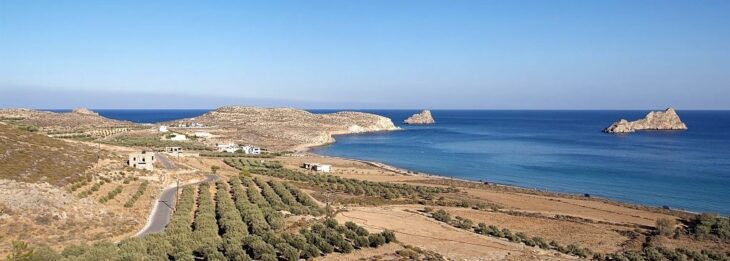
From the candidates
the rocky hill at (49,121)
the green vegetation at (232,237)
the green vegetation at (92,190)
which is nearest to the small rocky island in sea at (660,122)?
the rocky hill at (49,121)

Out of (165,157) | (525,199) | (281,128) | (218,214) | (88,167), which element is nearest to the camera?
(218,214)

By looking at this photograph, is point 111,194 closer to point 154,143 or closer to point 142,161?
→ point 142,161

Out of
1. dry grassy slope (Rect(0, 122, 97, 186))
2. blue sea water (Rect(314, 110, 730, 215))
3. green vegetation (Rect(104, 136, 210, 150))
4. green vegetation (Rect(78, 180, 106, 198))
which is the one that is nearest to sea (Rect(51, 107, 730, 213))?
blue sea water (Rect(314, 110, 730, 215))

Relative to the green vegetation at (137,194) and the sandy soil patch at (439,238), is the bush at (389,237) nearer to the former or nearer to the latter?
the sandy soil patch at (439,238)

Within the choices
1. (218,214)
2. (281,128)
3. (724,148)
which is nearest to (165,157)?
(218,214)

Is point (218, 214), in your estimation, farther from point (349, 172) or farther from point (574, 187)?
point (574, 187)

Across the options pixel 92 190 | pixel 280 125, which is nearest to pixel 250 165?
pixel 92 190

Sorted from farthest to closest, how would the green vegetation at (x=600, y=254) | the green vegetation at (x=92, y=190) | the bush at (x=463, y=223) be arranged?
the bush at (x=463, y=223) → the green vegetation at (x=92, y=190) → the green vegetation at (x=600, y=254)
